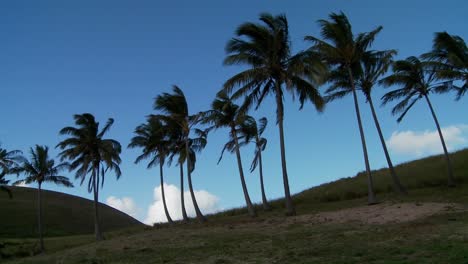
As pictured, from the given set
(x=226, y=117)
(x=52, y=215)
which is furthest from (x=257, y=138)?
(x=52, y=215)

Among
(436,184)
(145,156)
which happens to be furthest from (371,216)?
(145,156)

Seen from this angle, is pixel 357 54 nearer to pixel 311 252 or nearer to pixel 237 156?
pixel 237 156

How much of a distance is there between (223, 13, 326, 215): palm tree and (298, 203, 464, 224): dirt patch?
4871 mm

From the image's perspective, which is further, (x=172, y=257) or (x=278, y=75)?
(x=278, y=75)

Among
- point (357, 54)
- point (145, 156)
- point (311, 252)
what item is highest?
point (357, 54)

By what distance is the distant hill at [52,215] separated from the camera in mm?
56000

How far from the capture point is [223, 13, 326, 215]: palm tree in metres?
23.8

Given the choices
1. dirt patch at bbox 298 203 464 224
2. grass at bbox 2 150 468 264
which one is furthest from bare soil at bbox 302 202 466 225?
grass at bbox 2 150 468 264

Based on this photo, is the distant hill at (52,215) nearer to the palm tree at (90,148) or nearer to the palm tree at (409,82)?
the palm tree at (90,148)

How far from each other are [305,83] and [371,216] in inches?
383

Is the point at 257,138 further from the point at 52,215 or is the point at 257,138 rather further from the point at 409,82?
the point at 52,215

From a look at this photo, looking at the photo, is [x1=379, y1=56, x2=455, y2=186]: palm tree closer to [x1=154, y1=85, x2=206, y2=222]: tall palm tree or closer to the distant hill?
[x1=154, y1=85, x2=206, y2=222]: tall palm tree

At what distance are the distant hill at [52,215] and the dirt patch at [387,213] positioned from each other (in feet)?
146

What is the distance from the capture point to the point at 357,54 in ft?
84.2
